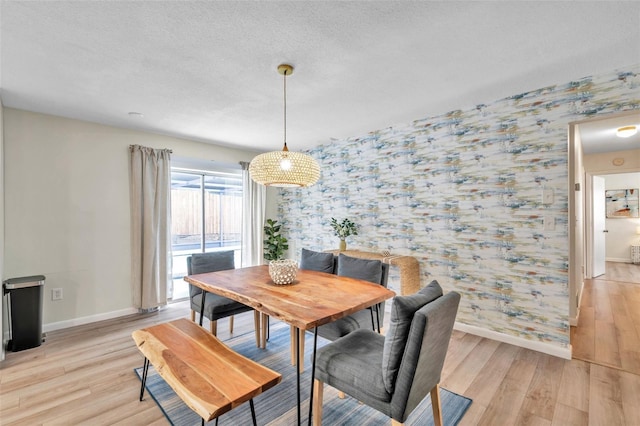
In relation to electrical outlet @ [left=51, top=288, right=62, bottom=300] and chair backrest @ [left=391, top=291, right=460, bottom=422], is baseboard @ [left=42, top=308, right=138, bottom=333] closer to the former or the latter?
electrical outlet @ [left=51, top=288, right=62, bottom=300]

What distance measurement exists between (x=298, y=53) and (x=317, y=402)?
2.26 metres

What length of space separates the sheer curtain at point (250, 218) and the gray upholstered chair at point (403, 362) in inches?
143

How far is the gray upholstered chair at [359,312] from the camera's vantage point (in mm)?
2293

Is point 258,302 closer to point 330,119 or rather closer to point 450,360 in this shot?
point 450,360

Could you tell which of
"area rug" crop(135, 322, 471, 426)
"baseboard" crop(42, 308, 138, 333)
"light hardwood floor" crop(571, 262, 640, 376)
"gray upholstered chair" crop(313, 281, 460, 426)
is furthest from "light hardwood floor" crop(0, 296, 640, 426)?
"gray upholstered chair" crop(313, 281, 460, 426)

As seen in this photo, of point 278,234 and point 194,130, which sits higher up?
point 194,130

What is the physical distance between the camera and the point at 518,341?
113 inches

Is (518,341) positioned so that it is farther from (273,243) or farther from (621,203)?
(621,203)

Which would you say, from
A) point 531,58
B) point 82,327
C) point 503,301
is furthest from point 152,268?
point 531,58

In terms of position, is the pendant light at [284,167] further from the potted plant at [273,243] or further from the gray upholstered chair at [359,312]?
the potted plant at [273,243]

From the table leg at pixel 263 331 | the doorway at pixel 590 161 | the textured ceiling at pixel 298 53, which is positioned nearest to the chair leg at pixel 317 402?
the table leg at pixel 263 331

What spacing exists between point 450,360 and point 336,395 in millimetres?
1147

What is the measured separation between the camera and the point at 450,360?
262 cm

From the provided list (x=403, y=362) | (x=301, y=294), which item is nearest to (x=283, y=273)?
(x=301, y=294)
